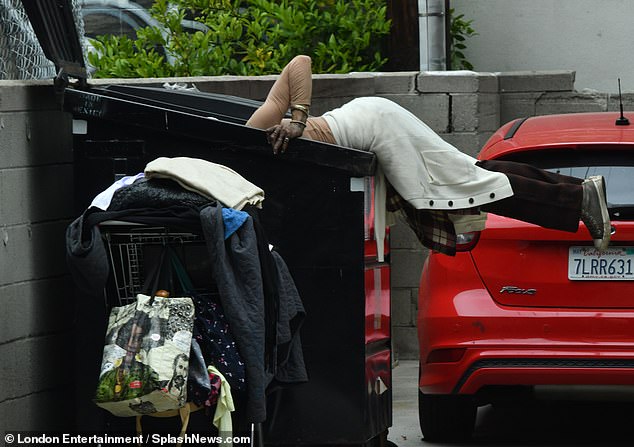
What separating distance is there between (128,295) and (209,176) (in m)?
0.54

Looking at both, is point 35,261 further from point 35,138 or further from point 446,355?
point 446,355

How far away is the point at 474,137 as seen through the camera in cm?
905

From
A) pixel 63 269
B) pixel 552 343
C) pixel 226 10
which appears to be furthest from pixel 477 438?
pixel 226 10

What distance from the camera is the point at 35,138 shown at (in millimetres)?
5957

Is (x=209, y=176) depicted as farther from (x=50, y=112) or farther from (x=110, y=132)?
(x=50, y=112)

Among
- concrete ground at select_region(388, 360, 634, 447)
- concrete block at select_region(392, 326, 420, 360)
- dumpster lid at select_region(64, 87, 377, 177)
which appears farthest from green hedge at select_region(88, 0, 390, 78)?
dumpster lid at select_region(64, 87, 377, 177)

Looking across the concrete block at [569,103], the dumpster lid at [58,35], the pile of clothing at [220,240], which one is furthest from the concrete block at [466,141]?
the pile of clothing at [220,240]

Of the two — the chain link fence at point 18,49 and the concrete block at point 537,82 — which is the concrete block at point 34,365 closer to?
the chain link fence at point 18,49

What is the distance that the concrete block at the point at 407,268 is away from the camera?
30.0 feet

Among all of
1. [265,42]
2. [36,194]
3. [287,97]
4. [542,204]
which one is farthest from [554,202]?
[265,42]

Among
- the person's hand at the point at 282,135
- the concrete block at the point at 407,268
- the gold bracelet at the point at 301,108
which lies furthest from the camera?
the concrete block at the point at 407,268

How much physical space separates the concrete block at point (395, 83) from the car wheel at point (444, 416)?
9.58ft

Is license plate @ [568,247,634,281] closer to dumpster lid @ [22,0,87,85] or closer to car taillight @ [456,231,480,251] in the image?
car taillight @ [456,231,480,251]

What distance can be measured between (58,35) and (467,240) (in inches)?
84.6
